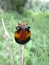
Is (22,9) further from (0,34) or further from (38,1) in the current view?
(0,34)

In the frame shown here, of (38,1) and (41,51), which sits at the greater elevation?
(41,51)

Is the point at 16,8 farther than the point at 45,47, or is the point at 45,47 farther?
the point at 16,8

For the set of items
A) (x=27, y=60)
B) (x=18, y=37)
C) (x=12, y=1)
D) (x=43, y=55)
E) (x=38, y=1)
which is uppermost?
(x=18, y=37)

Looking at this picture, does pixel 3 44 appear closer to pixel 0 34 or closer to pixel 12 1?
pixel 0 34

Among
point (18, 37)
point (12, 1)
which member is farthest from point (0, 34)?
point (12, 1)

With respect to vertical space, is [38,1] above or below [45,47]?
below

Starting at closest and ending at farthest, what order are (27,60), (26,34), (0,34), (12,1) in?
1. (26,34)
2. (27,60)
3. (0,34)
4. (12,1)

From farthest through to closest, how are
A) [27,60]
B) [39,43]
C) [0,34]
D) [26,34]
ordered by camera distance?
1. [0,34]
2. [39,43]
3. [27,60]
4. [26,34]

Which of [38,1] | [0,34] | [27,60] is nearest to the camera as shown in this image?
[27,60]

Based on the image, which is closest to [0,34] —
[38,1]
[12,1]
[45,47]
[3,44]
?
[3,44]
